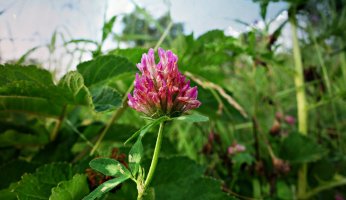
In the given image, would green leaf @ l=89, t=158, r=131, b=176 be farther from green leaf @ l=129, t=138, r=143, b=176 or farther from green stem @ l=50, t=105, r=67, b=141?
green stem @ l=50, t=105, r=67, b=141

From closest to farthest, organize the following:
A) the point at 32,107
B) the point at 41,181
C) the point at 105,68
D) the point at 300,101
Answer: the point at 41,181 → the point at 105,68 → the point at 32,107 → the point at 300,101

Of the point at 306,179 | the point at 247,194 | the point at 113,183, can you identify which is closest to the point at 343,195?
the point at 306,179

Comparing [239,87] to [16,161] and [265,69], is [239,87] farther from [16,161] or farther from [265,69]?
[16,161]

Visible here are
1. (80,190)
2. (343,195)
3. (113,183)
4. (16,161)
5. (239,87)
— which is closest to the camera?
(113,183)

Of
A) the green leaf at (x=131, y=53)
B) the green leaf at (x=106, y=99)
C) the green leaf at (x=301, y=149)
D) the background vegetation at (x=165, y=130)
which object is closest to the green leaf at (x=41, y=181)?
Answer: the background vegetation at (x=165, y=130)

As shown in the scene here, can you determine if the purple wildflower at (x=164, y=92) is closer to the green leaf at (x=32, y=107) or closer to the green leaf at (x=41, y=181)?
the green leaf at (x=41, y=181)

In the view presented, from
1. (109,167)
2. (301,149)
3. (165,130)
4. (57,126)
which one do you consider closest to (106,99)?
(109,167)

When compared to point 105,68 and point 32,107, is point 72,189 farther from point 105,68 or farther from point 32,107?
point 32,107
